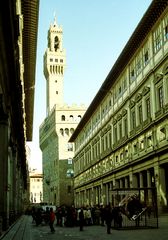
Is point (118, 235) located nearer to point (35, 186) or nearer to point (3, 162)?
point (3, 162)

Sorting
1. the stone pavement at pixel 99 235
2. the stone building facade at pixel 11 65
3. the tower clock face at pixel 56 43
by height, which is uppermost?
the tower clock face at pixel 56 43

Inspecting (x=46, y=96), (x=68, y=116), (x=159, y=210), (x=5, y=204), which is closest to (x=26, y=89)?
(x=159, y=210)

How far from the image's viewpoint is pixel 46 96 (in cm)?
11538

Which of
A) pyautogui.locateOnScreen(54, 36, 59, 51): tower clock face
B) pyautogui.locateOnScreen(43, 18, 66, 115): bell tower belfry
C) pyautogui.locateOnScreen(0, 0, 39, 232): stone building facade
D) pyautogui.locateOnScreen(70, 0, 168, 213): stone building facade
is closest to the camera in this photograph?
pyautogui.locateOnScreen(0, 0, 39, 232): stone building facade

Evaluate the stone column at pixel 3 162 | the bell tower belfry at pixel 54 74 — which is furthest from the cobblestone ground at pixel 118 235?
the bell tower belfry at pixel 54 74

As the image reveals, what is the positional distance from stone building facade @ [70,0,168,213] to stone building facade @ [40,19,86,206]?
36.0 meters

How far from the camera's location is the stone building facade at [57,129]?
9581 cm

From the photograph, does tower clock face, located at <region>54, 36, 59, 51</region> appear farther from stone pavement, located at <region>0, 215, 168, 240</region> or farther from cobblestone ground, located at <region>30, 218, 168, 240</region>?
cobblestone ground, located at <region>30, 218, 168, 240</region>

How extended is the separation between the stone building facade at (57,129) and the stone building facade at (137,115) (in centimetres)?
3596

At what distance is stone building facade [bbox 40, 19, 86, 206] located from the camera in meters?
95.8

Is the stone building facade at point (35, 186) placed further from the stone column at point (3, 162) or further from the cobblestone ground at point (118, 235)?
the stone column at point (3, 162)

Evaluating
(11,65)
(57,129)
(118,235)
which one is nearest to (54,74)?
(57,129)

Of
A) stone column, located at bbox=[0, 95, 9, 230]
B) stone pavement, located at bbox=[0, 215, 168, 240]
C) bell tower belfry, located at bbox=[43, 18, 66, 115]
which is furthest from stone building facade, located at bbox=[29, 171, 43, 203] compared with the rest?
stone column, located at bbox=[0, 95, 9, 230]

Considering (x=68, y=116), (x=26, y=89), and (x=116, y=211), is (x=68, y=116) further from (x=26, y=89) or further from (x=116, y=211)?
(x=116, y=211)
